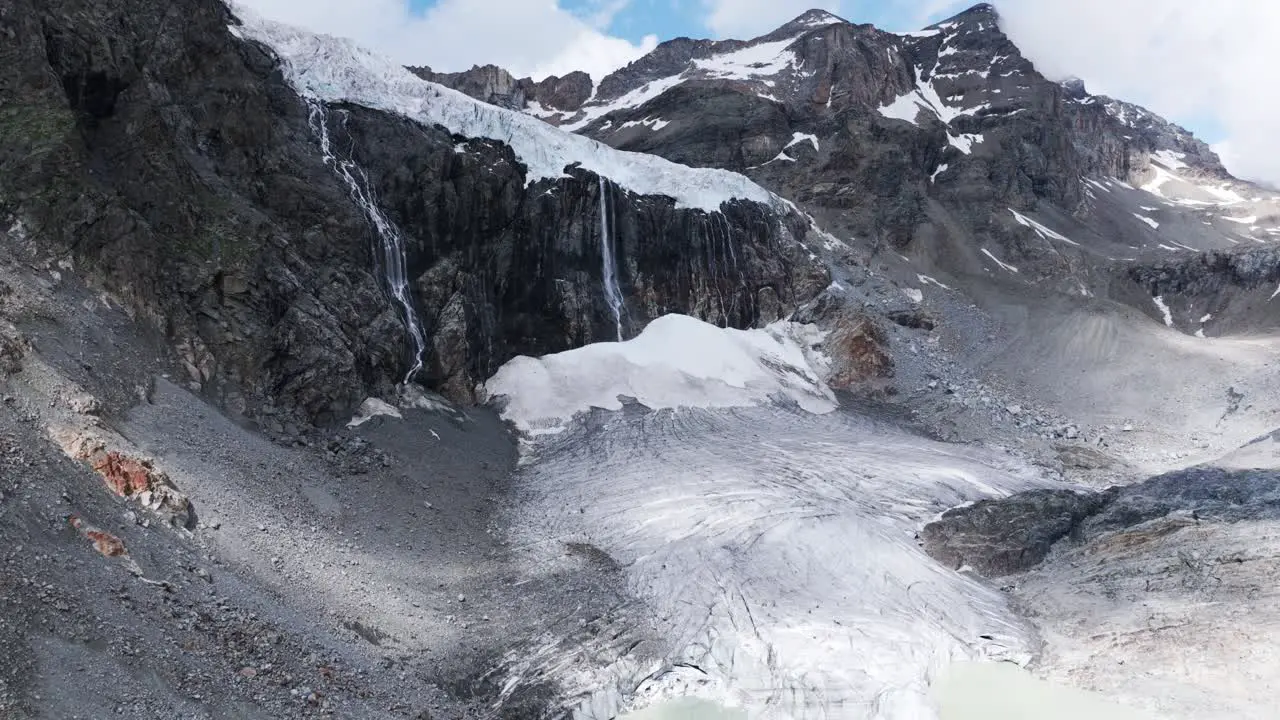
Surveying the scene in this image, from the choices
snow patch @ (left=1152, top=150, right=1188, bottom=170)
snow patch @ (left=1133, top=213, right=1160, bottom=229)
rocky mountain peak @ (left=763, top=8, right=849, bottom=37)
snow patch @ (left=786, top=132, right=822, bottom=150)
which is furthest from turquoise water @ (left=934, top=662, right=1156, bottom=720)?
snow patch @ (left=1152, top=150, right=1188, bottom=170)

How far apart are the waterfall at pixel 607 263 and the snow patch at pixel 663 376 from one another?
1.85 meters

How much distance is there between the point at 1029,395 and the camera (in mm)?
35219

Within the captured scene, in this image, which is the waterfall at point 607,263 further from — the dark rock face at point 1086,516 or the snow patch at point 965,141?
the snow patch at point 965,141

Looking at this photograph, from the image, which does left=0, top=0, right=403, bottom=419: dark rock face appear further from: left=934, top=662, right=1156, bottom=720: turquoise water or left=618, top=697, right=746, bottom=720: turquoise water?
left=934, top=662, right=1156, bottom=720: turquoise water

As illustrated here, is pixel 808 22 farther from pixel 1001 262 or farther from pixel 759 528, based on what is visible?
pixel 759 528

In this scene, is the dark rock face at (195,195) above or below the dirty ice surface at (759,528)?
above

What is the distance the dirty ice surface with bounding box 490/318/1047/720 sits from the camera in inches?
571

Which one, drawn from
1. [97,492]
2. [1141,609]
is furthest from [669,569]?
[97,492]

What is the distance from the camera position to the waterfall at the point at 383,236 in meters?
26.4

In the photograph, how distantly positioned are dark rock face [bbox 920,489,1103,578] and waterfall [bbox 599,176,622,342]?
17.7m

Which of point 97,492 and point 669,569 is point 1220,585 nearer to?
point 669,569

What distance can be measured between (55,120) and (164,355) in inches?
265

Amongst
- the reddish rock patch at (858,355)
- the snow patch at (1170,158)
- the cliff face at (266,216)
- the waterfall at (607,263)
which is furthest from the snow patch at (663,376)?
the snow patch at (1170,158)

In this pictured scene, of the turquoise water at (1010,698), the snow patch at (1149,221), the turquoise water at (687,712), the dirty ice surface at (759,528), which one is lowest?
the turquoise water at (687,712)
